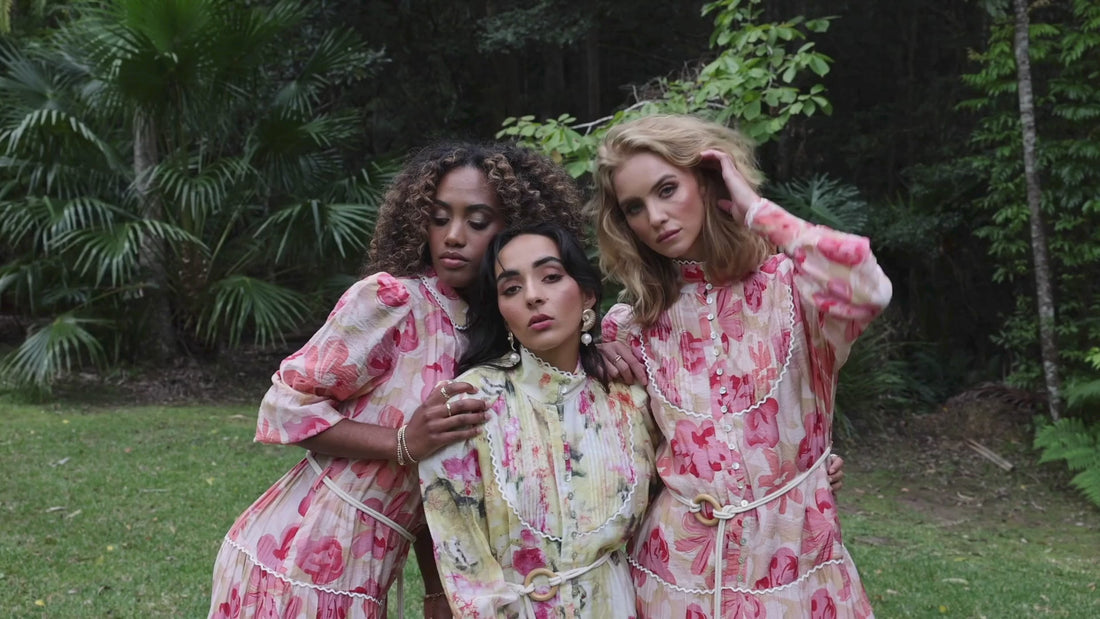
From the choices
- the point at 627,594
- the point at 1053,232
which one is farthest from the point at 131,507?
the point at 1053,232

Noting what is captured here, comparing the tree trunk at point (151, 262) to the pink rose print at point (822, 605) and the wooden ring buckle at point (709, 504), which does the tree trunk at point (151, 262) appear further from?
the pink rose print at point (822, 605)

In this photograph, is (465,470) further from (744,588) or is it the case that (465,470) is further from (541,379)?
(744,588)

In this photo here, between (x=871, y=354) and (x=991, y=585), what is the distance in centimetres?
334

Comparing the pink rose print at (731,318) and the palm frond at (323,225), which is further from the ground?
the palm frond at (323,225)

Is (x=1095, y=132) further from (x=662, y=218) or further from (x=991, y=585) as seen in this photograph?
(x=662, y=218)

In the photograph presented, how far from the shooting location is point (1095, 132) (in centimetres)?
798

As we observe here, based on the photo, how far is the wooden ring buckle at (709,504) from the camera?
203 centimetres

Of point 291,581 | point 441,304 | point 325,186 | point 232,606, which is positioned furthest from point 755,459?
point 325,186

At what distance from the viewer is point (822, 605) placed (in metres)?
2.04

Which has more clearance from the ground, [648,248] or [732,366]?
[648,248]

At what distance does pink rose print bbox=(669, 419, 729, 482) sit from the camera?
A: 2055 mm

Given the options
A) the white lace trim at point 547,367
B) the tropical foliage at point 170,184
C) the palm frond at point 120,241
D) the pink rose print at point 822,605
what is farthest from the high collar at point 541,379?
the palm frond at point 120,241

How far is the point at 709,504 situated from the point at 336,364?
2.63 feet

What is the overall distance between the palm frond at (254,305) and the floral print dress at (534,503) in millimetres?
6196
